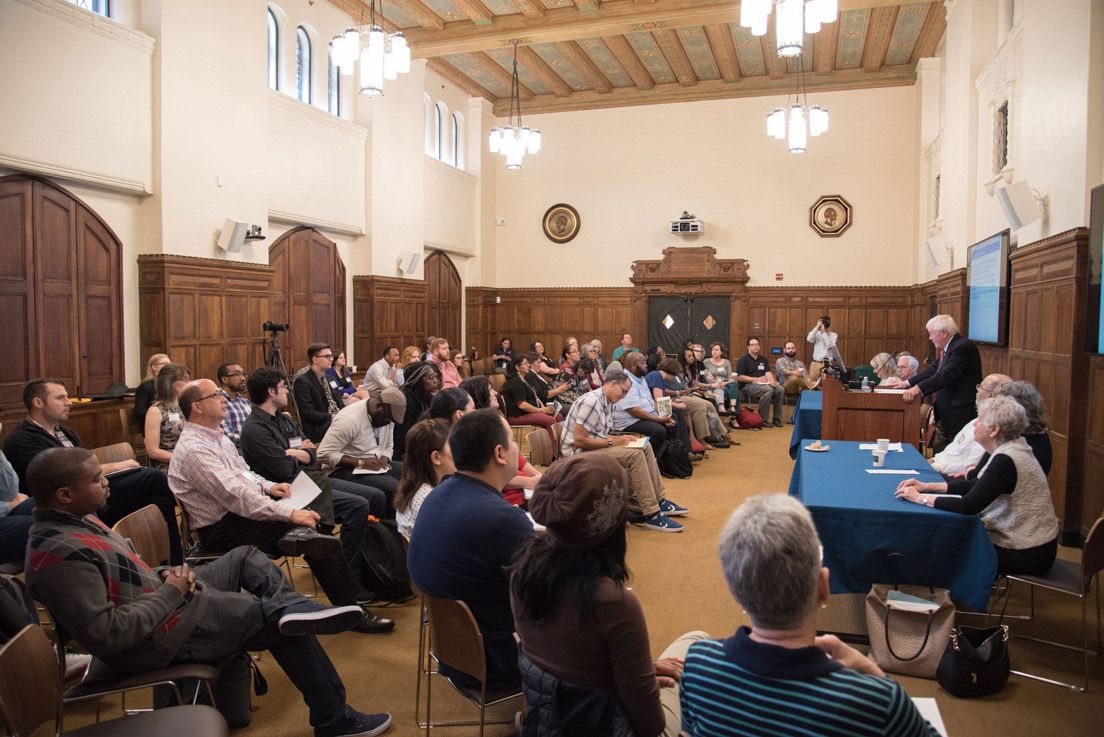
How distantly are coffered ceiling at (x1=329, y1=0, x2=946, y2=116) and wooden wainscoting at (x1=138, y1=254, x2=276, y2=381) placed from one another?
4.54 meters

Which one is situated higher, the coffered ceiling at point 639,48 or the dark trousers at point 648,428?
the coffered ceiling at point 639,48

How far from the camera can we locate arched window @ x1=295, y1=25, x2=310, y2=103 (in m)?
10.1

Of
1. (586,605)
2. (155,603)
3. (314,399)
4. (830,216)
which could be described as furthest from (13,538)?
(830,216)

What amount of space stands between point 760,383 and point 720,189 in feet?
16.5

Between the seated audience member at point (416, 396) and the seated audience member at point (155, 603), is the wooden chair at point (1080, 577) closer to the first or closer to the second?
the seated audience member at point (155, 603)

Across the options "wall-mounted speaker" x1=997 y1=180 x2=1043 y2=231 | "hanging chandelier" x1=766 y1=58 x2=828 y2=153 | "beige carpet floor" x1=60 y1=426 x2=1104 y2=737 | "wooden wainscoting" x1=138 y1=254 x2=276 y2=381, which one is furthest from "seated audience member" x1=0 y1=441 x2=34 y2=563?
"hanging chandelier" x1=766 y1=58 x2=828 y2=153

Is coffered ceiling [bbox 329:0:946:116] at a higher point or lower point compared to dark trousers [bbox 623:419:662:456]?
higher

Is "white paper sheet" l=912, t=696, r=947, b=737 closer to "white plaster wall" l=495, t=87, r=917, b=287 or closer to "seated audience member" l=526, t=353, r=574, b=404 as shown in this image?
"seated audience member" l=526, t=353, r=574, b=404

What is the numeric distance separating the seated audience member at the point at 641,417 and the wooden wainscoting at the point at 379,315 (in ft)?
18.1

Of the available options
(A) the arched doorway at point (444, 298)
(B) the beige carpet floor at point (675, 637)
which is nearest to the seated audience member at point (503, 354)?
(A) the arched doorway at point (444, 298)

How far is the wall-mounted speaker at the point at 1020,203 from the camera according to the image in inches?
234

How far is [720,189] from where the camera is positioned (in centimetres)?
1435

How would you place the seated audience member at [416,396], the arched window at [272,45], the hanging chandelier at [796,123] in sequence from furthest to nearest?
the hanging chandelier at [796,123]
the arched window at [272,45]
the seated audience member at [416,396]

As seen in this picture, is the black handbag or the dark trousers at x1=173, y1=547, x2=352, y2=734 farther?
the black handbag
